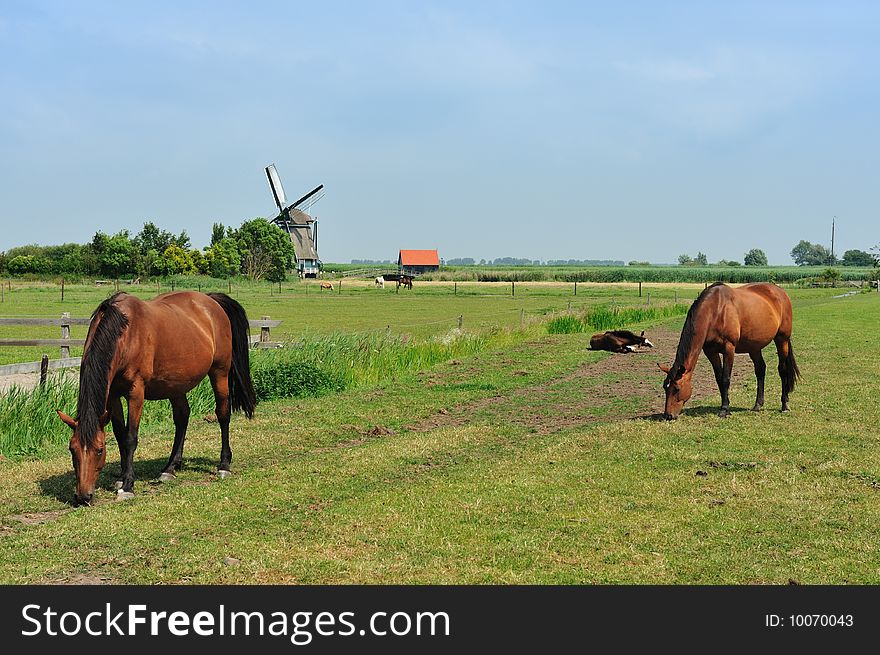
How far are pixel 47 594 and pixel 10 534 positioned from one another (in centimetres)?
165

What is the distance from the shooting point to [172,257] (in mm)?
77750

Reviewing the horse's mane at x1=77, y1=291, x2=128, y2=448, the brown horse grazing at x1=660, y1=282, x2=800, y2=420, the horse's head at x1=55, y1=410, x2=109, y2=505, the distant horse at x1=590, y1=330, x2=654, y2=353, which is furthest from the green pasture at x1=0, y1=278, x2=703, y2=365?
the horse's head at x1=55, y1=410, x2=109, y2=505

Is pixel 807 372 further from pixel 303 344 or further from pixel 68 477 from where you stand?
pixel 68 477

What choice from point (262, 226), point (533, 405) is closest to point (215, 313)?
point (533, 405)

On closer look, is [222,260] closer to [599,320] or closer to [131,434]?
[599,320]

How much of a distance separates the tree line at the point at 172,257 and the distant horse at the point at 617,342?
204 ft

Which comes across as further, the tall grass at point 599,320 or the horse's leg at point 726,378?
the tall grass at point 599,320

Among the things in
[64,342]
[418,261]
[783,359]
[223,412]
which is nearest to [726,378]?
[783,359]

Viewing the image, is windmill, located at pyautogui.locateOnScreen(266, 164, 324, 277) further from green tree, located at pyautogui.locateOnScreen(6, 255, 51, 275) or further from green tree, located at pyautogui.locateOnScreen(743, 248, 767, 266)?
green tree, located at pyautogui.locateOnScreen(743, 248, 767, 266)

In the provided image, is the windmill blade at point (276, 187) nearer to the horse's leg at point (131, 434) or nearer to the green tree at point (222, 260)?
the green tree at point (222, 260)

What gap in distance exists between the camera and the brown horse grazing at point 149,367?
7.40m

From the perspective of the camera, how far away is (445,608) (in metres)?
4.95

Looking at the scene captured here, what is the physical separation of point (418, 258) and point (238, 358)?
115879 millimetres

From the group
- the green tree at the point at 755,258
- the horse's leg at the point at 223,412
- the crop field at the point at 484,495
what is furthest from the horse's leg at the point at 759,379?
the green tree at the point at 755,258
